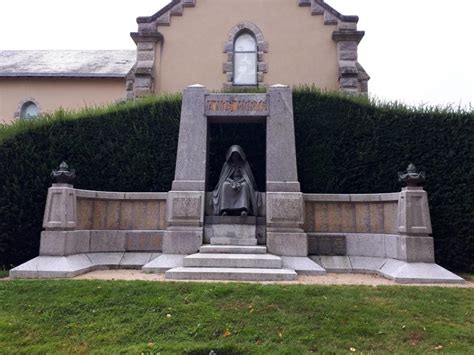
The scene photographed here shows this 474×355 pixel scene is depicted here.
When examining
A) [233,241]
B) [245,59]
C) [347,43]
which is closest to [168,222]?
[233,241]

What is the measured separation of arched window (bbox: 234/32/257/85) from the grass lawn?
464 inches

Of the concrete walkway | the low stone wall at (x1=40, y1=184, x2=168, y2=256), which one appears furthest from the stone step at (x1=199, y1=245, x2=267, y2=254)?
the low stone wall at (x1=40, y1=184, x2=168, y2=256)

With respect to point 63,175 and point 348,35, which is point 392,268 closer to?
point 63,175

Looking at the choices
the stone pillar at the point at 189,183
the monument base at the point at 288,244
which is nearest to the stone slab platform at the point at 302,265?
the monument base at the point at 288,244

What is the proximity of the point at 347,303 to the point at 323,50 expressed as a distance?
12994mm

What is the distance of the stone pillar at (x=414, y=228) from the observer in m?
7.76

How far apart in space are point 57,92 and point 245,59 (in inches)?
422

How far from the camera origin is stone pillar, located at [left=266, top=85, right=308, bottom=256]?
337 inches

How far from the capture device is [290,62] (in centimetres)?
1630

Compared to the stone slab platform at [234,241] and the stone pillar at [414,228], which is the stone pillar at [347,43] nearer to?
the stone pillar at [414,228]

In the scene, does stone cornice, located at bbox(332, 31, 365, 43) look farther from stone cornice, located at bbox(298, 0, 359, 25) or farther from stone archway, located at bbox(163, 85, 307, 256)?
stone archway, located at bbox(163, 85, 307, 256)

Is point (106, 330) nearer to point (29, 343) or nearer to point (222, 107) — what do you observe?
point (29, 343)

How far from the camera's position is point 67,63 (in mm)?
22125

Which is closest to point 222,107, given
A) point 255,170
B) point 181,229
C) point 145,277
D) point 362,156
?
point 255,170
